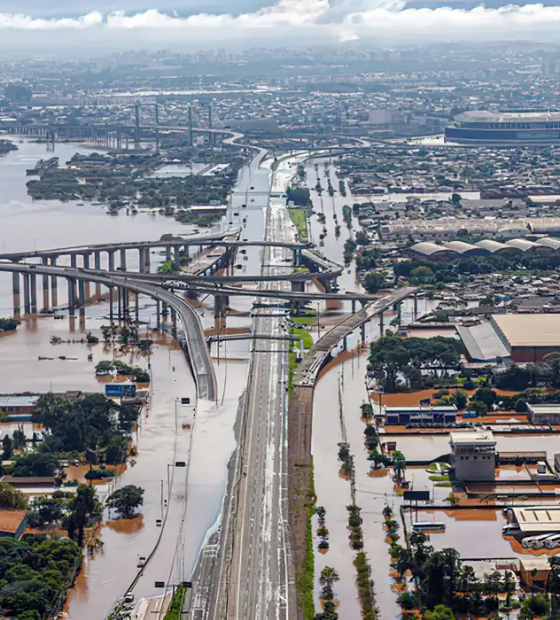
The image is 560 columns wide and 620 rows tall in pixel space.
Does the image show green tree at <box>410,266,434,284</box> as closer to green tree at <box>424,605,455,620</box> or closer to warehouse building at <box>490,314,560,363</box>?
warehouse building at <box>490,314,560,363</box>

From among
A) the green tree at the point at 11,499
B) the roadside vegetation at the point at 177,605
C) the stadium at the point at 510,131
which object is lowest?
the roadside vegetation at the point at 177,605

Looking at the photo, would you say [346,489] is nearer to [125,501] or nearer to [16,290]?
[125,501]

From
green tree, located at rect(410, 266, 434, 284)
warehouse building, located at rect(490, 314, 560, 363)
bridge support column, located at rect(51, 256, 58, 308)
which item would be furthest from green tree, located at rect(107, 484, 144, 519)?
green tree, located at rect(410, 266, 434, 284)

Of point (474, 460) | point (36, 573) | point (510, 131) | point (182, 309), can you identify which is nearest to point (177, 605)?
point (36, 573)

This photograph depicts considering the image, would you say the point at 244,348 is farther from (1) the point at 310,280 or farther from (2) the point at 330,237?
(2) the point at 330,237

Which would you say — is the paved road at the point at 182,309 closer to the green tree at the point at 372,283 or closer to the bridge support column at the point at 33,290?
the bridge support column at the point at 33,290

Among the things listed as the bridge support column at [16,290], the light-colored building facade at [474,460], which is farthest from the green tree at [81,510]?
the bridge support column at [16,290]
